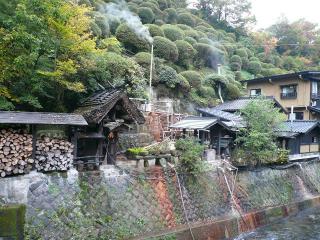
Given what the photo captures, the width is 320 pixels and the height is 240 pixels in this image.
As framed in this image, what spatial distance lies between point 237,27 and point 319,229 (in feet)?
173

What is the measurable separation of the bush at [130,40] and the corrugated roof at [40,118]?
18727mm

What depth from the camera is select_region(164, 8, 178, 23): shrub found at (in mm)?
50031

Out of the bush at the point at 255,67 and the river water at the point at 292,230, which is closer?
the river water at the point at 292,230

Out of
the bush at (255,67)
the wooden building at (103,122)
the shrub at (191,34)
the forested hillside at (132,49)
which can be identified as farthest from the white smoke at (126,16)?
the bush at (255,67)

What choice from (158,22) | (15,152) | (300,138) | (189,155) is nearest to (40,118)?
(15,152)

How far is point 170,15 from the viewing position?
5091cm

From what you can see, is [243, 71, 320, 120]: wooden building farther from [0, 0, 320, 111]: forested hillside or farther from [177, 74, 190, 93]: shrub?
[177, 74, 190, 93]: shrub

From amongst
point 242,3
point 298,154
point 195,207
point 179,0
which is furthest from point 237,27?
point 195,207

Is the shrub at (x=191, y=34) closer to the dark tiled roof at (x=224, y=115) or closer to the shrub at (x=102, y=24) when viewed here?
the shrub at (x=102, y=24)

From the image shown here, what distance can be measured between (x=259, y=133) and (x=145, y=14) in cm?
2884

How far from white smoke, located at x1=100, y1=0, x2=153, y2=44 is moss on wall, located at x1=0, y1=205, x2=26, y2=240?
77.5 ft

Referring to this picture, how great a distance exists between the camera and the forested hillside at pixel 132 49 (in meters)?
13.5

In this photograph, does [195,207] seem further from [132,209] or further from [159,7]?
[159,7]

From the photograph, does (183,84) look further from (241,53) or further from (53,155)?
(241,53)
